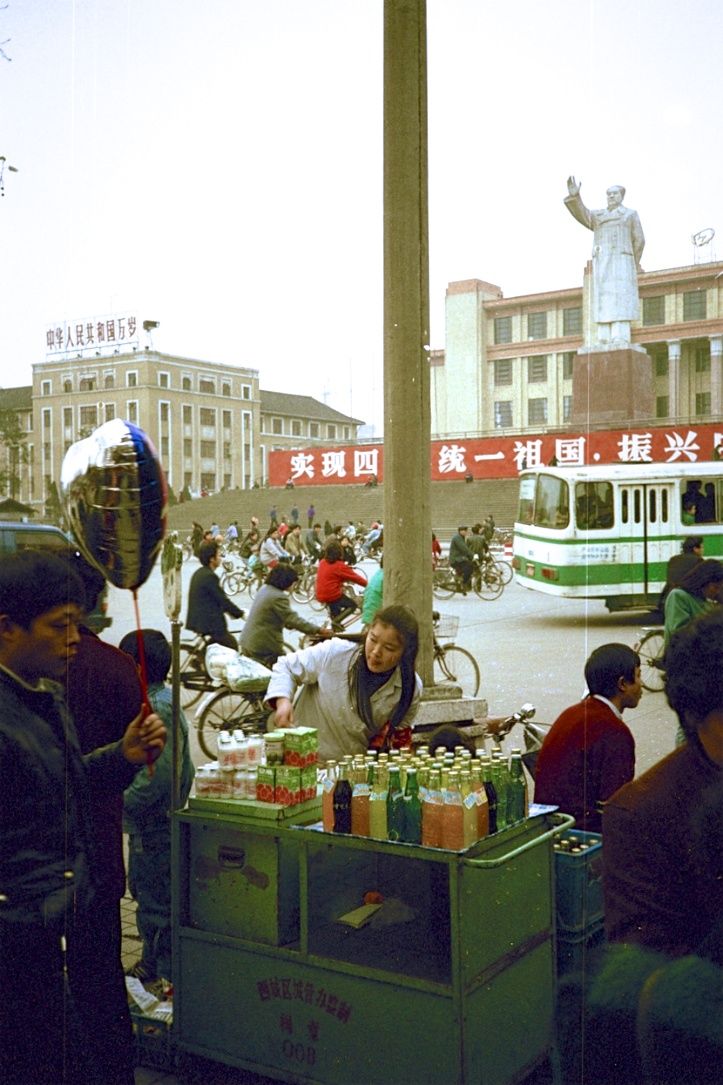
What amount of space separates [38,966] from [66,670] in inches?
28.6

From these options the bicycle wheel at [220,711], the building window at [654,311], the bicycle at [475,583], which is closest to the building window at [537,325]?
the building window at [654,311]

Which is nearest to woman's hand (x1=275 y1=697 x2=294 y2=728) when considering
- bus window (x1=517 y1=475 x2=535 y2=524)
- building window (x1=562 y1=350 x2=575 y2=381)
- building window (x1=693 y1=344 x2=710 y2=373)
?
bus window (x1=517 y1=475 x2=535 y2=524)

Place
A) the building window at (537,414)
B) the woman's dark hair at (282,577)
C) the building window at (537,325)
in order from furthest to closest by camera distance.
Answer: the building window at (537,414) → the building window at (537,325) → the woman's dark hair at (282,577)

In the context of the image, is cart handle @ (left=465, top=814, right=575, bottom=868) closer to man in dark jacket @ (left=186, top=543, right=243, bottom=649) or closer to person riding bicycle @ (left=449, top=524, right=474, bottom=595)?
man in dark jacket @ (left=186, top=543, right=243, bottom=649)

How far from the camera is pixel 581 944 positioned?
2.97 m

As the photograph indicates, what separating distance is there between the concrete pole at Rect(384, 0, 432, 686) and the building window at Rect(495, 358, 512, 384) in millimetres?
42031

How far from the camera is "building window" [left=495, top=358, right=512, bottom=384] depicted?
46.7 metres

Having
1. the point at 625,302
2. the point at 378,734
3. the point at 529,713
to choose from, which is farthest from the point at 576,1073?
the point at 625,302

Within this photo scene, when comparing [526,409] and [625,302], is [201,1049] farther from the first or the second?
[526,409]

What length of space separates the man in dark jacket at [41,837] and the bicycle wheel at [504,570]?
17.1m

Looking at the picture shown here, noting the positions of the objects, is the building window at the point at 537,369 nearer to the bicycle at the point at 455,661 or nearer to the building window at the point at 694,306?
the building window at the point at 694,306

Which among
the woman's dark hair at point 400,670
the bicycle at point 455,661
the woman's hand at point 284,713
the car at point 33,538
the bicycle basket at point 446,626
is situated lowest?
the bicycle at point 455,661

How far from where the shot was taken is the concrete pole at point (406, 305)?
5.29 m

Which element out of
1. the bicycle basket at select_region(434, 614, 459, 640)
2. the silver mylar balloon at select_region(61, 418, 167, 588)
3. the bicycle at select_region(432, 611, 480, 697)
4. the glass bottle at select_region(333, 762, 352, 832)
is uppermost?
the silver mylar balloon at select_region(61, 418, 167, 588)
